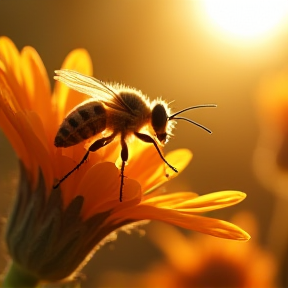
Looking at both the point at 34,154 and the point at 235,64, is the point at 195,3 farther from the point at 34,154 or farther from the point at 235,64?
the point at 34,154

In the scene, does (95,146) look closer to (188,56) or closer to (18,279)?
(18,279)

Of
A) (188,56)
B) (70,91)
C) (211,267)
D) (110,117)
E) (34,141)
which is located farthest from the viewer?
(188,56)

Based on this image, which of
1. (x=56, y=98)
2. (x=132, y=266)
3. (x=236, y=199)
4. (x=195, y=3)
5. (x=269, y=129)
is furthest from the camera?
(x=195, y=3)

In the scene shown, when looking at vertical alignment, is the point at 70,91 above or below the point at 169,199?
above

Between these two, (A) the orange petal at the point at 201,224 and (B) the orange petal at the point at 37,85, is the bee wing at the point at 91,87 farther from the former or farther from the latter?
(A) the orange petal at the point at 201,224

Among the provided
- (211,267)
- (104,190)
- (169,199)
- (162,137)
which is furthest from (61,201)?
(211,267)

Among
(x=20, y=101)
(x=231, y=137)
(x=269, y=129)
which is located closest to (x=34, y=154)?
(x=20, y=101)

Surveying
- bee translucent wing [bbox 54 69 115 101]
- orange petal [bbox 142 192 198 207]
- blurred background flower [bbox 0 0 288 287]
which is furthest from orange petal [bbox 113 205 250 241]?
blurred background flower [bbox 0 0 288 287]

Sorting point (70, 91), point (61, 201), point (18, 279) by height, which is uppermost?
point (70, 91)
